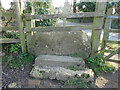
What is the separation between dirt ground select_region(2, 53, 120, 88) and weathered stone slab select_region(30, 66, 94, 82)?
0.42 ft

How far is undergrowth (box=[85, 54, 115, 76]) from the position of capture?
2808 mm

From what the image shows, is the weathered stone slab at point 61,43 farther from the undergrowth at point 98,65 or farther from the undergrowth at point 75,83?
the undergrowth at point 75,83

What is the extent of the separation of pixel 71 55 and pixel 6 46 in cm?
221

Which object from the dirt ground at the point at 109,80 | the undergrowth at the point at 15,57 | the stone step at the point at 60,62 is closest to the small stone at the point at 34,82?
the stone step at the point at 60,62

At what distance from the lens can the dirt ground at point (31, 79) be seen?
7.75 ft

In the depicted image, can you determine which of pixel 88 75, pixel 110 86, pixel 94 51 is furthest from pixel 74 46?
pixel 110 86

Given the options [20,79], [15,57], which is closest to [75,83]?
[20,79]

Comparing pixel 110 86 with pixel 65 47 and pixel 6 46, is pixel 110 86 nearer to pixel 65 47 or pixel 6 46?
pixel 65 47

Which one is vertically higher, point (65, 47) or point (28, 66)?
point (65, 47)

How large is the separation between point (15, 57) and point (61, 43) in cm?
153

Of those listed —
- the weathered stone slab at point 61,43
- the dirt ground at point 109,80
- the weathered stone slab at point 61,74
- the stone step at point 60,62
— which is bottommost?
the dirt ground at point 109,80

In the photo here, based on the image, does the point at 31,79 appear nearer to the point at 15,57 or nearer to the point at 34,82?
the point at 34,82

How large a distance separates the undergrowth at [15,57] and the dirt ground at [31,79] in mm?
168

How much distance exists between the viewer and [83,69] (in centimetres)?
260
